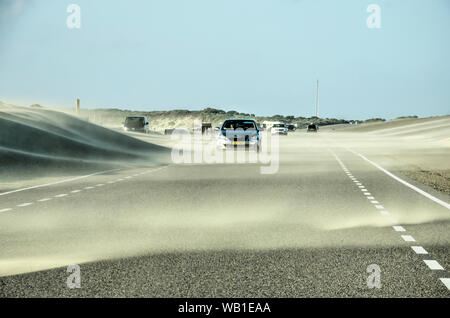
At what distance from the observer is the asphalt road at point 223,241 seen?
7648 mm

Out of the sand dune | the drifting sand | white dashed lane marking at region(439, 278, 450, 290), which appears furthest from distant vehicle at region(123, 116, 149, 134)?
white dashed lane marking at region(439, 278, 450, 290)

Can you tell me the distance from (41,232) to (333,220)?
4.82m

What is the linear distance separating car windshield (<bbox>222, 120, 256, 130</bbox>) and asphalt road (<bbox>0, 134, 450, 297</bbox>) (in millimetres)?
19075

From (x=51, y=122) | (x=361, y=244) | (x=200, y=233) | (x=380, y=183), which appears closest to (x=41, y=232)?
(x=200, y=233)

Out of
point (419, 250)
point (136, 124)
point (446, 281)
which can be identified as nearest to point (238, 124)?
point (419, 250)

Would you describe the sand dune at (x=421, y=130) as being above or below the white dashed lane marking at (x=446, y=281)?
below

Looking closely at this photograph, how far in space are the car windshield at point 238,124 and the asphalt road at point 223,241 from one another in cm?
1907

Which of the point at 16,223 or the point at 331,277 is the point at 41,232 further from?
the point at 331,277

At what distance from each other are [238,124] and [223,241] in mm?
28717

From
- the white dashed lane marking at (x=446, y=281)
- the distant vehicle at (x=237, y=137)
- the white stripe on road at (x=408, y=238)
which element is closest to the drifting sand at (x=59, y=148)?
the distant vehicle at (x=237, y=137)

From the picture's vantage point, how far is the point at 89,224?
12.4 m

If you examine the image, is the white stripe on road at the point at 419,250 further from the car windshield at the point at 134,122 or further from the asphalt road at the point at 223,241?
the car windshield at the point at 134,122

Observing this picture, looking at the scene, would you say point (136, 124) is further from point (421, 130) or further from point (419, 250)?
point (419, 250)
